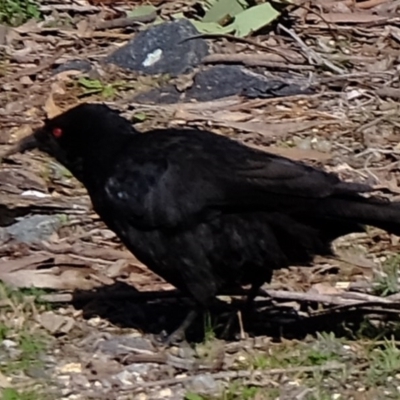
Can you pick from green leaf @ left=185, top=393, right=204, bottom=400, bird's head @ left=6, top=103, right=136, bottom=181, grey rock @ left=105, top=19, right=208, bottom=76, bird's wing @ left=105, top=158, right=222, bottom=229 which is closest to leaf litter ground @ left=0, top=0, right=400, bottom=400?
green leaf @ left=185, top=393, right=204, bottom=400

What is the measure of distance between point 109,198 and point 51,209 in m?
1.58

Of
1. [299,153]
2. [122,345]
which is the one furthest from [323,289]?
[299,153]

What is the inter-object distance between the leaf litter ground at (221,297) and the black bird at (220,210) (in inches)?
15.2

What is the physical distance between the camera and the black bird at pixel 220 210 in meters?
6.35

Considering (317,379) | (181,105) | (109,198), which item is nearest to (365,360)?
(317,379)

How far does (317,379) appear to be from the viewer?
6.22 meters

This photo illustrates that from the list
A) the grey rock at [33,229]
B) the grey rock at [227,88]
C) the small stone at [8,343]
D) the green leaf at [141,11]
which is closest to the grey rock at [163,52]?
the grey rock at [227,88]

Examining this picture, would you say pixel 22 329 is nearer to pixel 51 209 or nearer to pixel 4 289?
pixel 4 289

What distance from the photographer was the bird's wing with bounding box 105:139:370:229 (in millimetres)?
6344

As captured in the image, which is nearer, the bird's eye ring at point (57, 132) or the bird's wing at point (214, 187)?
the bird's wing at point (214, 187)

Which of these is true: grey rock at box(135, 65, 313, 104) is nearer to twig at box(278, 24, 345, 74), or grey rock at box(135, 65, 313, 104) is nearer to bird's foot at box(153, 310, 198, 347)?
twig at box(278, 24, 345, 74)

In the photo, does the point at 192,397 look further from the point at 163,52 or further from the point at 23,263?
the point at 163,52

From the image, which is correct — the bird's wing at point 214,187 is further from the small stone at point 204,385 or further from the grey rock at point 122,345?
the small stone at point 204,385

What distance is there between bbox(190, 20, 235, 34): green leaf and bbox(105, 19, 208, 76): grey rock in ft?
0.34
